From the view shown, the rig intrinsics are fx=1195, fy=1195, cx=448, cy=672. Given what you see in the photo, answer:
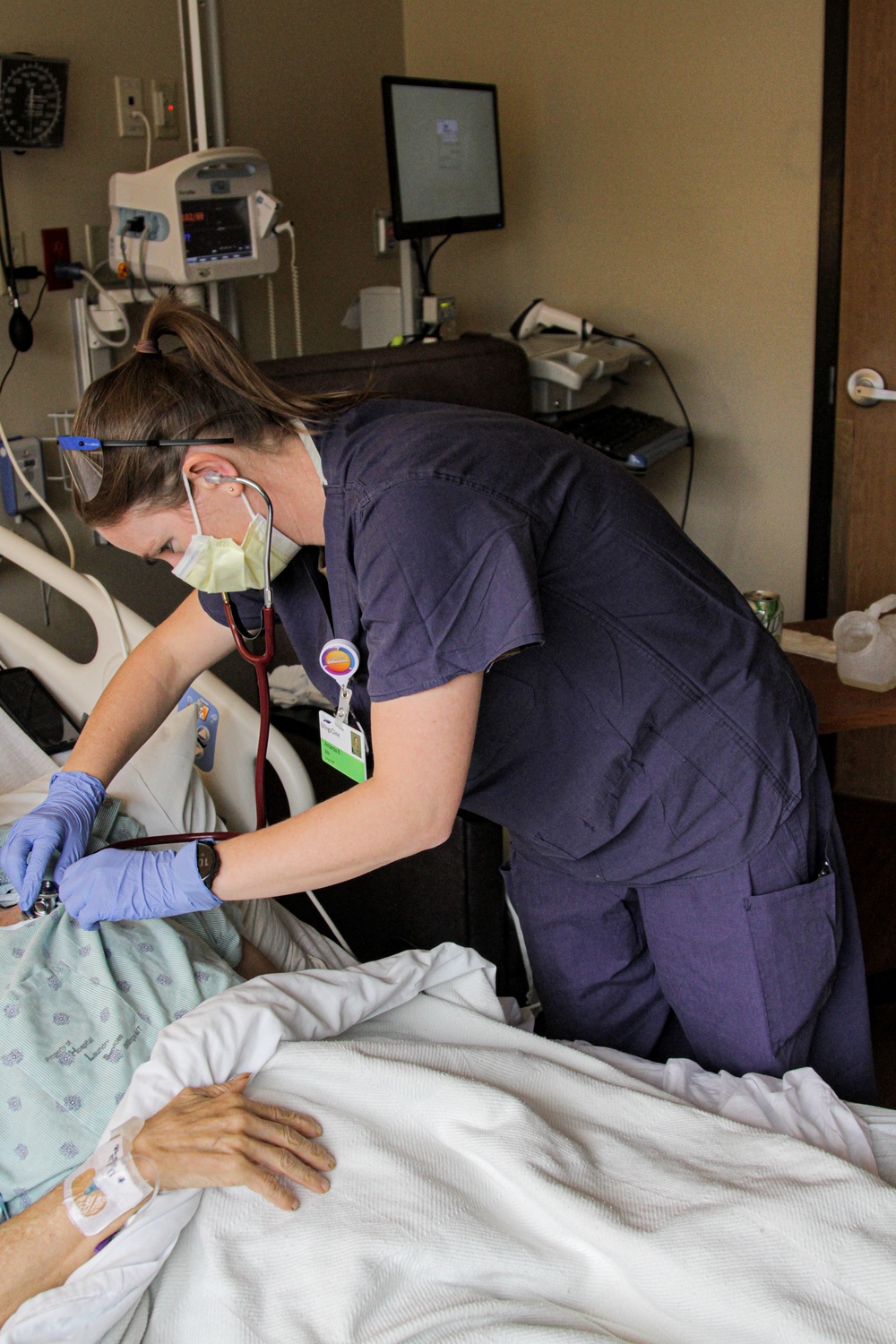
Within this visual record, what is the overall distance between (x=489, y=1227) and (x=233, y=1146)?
26 centimetres

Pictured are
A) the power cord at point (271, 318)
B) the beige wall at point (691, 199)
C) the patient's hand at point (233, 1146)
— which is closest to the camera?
the patient's hand at point (233, 1146)

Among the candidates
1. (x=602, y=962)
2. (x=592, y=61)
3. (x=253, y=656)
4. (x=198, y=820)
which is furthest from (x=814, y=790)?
(x=592, y=61)

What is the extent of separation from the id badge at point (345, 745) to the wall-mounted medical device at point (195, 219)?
159cm

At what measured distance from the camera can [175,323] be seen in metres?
1.23

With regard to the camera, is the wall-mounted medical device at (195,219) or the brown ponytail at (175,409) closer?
the brown ponytail at (175,409)

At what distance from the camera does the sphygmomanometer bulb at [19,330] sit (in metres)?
2.54

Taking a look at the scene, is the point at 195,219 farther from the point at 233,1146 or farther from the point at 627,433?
the point at 233,1146

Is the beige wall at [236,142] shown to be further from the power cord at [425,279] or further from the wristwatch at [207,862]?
the wristwatch at [207,862]

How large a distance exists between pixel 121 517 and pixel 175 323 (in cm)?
21

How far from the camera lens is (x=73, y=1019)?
1.33m

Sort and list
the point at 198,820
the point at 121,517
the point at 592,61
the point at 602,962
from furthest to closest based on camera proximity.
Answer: the point at 592,61 → the point at 198,820 → the point at 602,962 → the point at 121,517

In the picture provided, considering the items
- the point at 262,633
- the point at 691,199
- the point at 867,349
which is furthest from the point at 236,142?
the point at 262,633

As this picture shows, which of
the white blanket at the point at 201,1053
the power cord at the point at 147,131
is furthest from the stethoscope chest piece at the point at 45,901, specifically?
the power cord at the point at 147,131

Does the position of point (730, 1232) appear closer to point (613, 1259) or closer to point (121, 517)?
point (613, 1259)
